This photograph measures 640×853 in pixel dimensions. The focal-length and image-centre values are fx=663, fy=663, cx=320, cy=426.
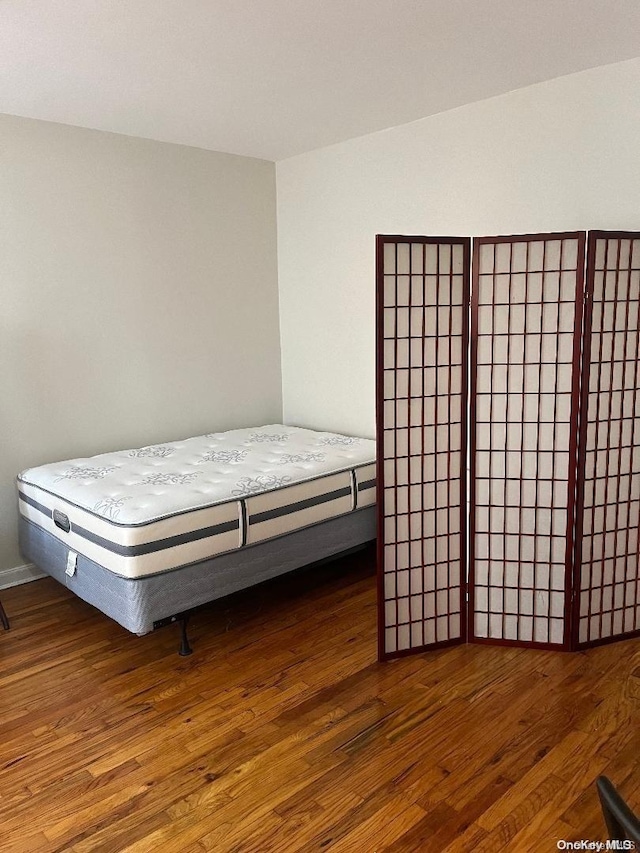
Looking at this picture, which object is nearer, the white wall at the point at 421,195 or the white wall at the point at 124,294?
the white wall at the point at 421,195

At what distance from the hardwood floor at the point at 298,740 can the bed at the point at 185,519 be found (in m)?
0.27

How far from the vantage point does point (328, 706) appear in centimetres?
239

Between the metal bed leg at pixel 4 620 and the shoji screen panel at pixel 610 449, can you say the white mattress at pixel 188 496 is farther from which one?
the shoji screen panel at pixel 610 449

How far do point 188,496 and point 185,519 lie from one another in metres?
0.16

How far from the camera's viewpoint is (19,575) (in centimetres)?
356

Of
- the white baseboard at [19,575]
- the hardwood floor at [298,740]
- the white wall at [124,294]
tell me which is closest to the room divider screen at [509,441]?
the hardwood floor at [298,740]

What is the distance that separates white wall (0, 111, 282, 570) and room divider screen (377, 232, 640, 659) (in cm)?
190

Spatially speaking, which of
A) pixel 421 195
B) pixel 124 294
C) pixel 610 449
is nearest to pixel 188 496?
pixel 124 294

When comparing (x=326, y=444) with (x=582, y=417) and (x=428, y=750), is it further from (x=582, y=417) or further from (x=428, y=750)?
(x=428, y=750)

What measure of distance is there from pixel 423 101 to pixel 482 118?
0.31 metres

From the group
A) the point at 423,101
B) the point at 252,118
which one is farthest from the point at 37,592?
the point at 423,101

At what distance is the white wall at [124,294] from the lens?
344cm

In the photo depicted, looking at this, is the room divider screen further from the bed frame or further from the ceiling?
the ceiling

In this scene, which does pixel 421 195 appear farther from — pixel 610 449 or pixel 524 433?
pixel 610 449
